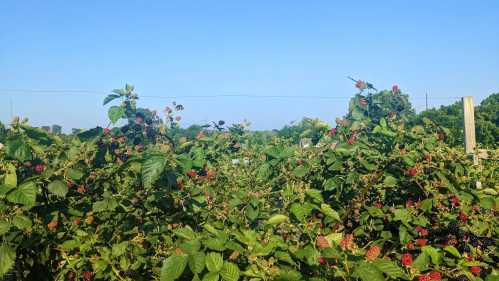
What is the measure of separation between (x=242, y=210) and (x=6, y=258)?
1152mm

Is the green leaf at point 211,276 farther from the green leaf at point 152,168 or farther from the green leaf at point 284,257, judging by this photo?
the green leaf at point 152,168

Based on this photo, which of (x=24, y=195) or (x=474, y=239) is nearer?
(x=24, y=195)

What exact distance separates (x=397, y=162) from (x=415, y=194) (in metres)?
0.20

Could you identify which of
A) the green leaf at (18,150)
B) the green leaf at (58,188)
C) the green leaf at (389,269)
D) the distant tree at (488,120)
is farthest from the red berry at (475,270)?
the distant tree at (488,120)

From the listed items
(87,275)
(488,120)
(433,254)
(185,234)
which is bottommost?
(488,120)

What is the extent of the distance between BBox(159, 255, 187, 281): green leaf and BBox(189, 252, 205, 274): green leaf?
2cm

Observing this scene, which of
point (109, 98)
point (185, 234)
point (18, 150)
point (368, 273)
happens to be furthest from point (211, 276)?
point (109, 98)

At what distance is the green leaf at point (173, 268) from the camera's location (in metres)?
1.41

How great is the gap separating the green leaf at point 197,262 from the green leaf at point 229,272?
0.21ft

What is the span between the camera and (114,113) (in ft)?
9.75

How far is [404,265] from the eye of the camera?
5.16ft

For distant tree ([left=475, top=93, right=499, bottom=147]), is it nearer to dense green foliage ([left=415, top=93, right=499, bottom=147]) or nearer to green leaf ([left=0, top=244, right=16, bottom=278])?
dense green foliage ([left=415, top=93, right=499, bottom=147])

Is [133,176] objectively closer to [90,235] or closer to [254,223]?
[90,235]

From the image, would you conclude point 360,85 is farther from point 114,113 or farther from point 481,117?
point 481,117
